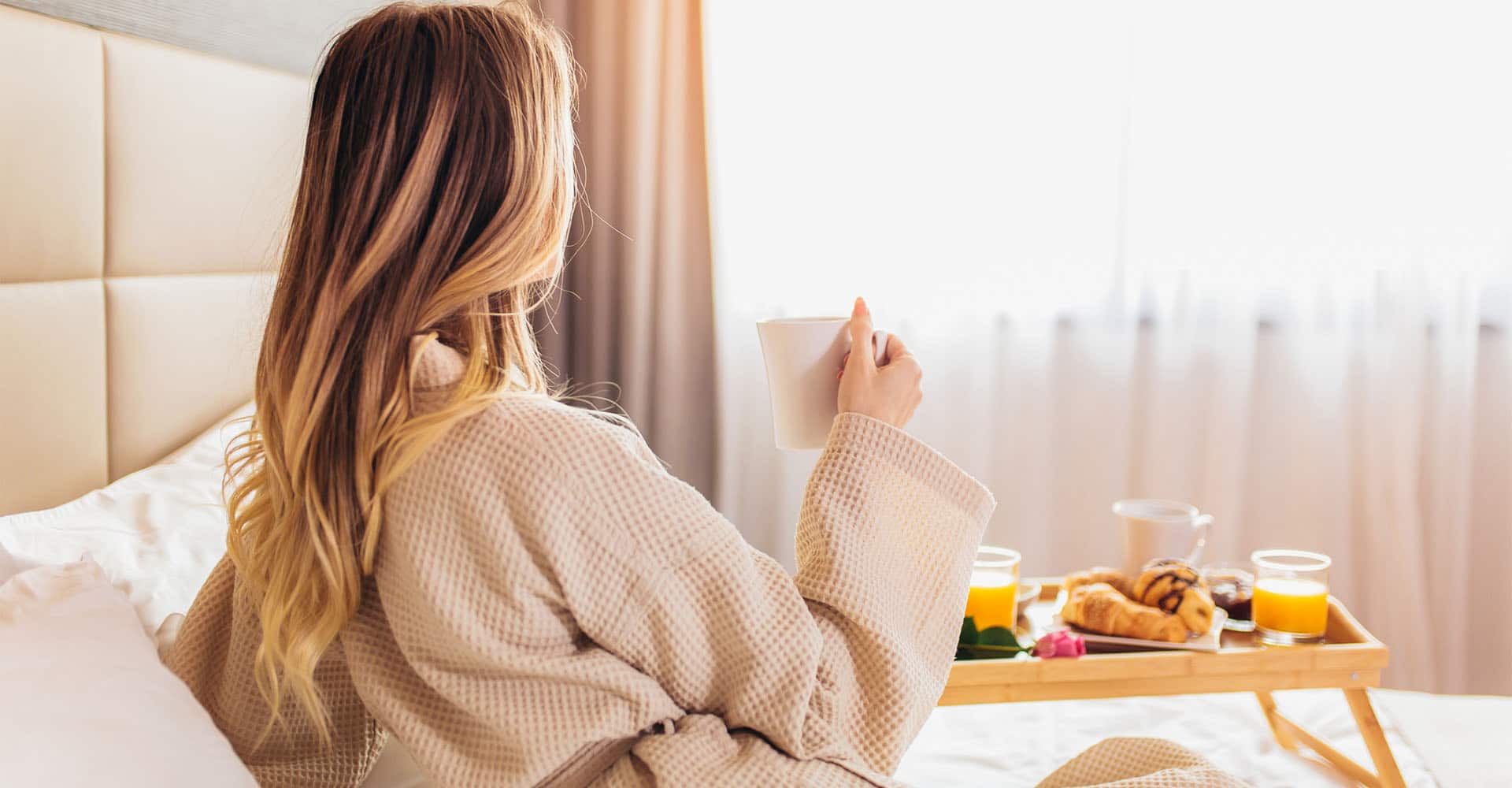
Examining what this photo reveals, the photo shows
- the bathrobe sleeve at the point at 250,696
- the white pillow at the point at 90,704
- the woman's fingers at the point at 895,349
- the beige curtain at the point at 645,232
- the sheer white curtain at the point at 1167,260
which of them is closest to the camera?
the white pillow at the point at 90,704

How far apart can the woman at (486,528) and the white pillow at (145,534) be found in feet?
0.68

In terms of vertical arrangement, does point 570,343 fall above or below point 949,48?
below

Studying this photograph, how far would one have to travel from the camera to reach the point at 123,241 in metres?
1.32

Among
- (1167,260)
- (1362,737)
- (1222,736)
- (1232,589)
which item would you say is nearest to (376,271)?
(1232,589)

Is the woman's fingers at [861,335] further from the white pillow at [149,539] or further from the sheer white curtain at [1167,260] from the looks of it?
the sheer white curtain at [1167,260]

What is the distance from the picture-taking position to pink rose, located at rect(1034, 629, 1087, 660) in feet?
5.08

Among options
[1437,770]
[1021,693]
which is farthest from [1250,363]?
[1021,693]

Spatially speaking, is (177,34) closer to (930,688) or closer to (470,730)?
(470,730)

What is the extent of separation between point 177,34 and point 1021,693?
1.35m

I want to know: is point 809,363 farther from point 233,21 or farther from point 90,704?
point 233,21

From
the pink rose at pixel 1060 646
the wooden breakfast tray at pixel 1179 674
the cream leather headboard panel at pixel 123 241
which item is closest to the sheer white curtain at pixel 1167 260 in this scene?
the wooden breakfast tray at pixel 1179 674

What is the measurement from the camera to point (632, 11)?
98.8 inches

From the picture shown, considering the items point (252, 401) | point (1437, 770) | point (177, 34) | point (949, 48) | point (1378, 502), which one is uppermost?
point (949, 48)

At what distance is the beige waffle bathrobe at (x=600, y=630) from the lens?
80cm
